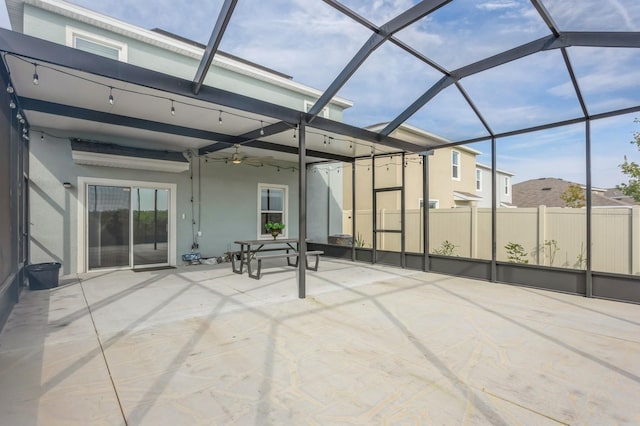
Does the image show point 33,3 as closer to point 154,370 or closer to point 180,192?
point 180,192

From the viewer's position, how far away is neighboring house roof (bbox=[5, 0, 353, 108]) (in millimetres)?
5582

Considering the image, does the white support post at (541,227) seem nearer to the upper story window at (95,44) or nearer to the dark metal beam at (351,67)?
the dark metal beam at (351,67)

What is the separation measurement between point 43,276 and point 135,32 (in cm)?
472

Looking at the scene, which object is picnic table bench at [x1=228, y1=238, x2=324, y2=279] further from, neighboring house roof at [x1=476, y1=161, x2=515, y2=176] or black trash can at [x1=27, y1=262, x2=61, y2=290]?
neighboring house roof at [x1=476, y1=161, x2=515, y2=176]

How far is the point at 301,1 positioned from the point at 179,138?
14.3 ft

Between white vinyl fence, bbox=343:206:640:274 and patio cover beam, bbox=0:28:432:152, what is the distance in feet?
14.4

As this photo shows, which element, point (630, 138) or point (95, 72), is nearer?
point (95, 72)

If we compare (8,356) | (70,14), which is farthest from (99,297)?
(70,14)

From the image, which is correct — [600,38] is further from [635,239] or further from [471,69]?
[635,239]

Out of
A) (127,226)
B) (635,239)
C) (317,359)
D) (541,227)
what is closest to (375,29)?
(317,359)

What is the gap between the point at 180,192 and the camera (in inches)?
321

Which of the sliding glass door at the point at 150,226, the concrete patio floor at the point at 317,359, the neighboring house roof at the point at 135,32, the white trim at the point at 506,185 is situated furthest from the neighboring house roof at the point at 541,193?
the sliding glass door at the point at 150,226

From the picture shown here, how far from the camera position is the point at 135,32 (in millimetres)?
6359

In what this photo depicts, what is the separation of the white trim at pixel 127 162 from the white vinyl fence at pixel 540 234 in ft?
18.3
